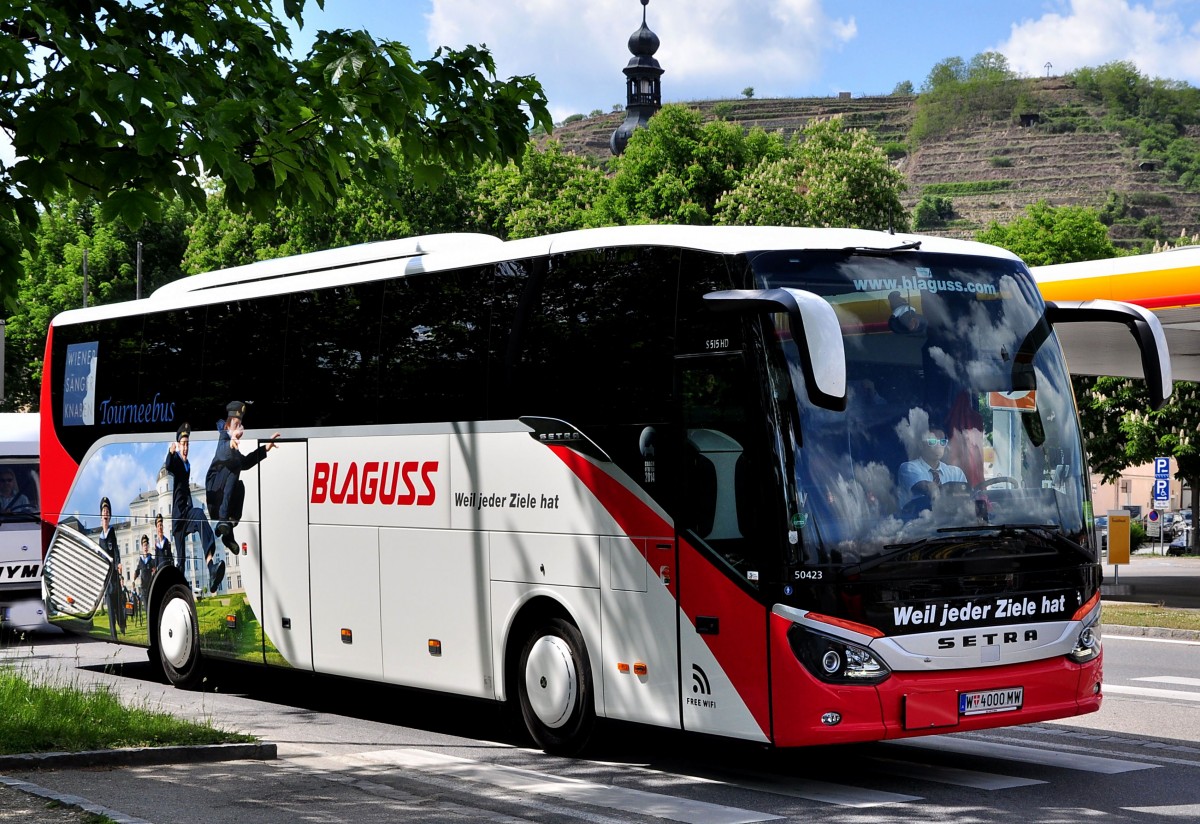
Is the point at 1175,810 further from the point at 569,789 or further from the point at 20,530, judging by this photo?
the point at 20,530

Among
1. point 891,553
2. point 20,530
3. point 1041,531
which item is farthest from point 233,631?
point 1041,531

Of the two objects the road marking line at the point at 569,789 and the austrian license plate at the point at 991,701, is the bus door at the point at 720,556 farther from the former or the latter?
the austrian license plate at the point at 991,701

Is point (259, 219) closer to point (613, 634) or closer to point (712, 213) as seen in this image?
point (613, 634)

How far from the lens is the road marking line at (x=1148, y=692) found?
13.6 metres

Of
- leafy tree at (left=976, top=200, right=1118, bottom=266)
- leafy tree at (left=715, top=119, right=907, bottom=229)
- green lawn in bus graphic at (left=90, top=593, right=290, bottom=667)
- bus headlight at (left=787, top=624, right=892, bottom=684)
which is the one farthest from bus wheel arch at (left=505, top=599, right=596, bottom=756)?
leafy tree at (left=976, top=200, right=1118, bottom=266)

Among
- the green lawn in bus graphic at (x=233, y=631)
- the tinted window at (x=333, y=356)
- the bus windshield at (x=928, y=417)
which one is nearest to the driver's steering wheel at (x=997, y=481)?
the bus windshield at (x=928, y=417)

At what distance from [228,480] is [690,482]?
5829mm

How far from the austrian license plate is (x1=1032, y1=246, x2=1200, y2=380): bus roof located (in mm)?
10871

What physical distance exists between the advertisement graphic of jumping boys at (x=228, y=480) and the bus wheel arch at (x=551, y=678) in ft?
12.2

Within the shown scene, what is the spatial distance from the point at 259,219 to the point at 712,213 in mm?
57687

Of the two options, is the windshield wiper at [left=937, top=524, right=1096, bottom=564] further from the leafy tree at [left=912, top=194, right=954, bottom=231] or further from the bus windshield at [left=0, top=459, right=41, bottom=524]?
the leafy tree at [left=912, top=194, right=954, bottom=231]

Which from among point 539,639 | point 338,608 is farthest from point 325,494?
point 539,639

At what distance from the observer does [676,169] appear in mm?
66062

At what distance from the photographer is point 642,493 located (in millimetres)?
9820
